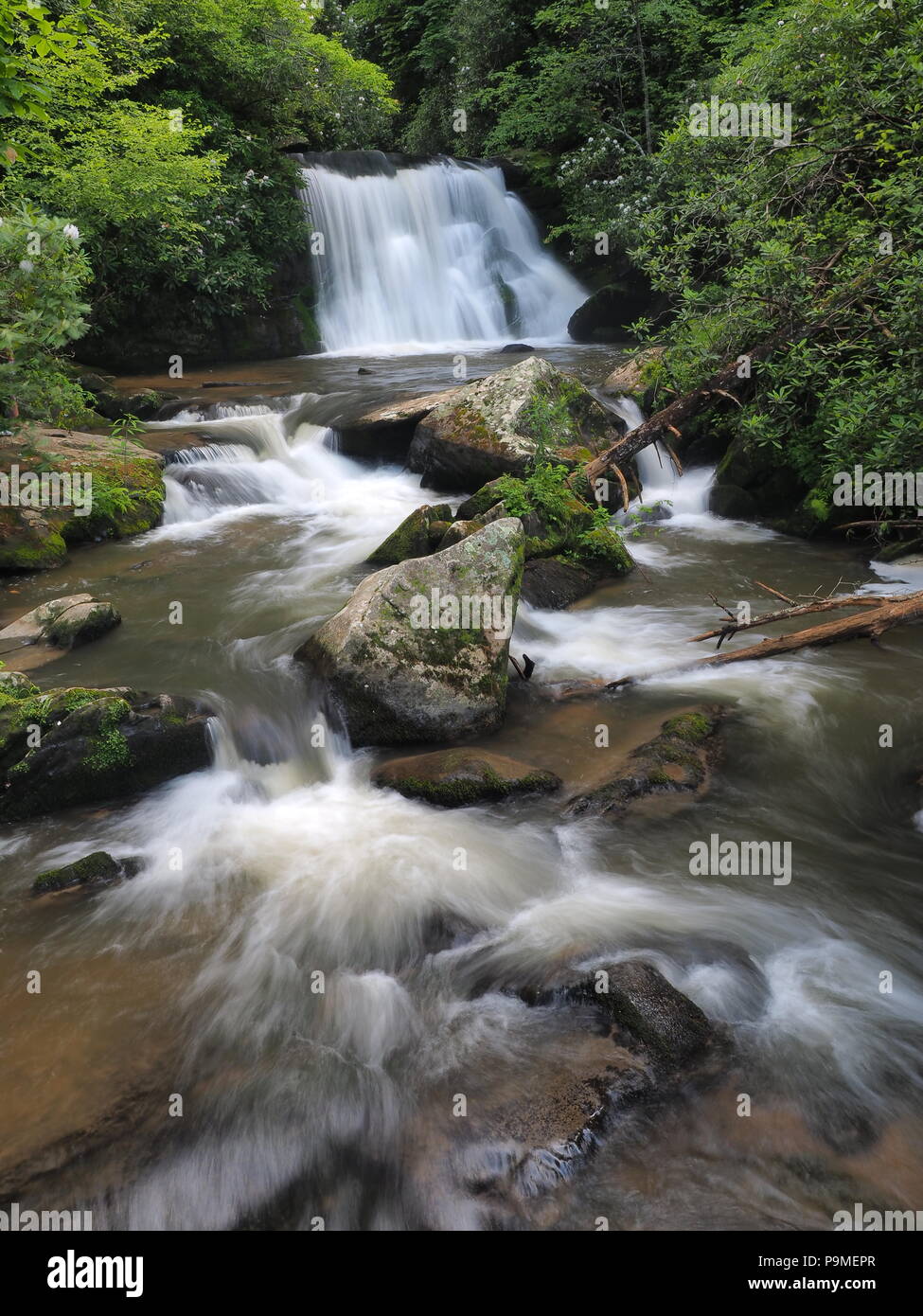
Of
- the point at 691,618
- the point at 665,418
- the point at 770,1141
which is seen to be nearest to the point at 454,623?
the point at 691,618

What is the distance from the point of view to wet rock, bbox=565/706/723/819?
16.3 feet

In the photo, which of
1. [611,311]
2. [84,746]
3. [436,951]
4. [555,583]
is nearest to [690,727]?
[436,951]

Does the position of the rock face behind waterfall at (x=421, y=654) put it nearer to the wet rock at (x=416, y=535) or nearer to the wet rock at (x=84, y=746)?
the wet rock at (x=84, y=746)

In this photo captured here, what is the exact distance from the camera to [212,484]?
34.3 feet

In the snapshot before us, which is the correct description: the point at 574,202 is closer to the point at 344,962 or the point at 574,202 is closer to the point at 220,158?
the point at 220,158

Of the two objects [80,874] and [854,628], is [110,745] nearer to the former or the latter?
[80,874]

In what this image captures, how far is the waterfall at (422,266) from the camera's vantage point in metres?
18.6

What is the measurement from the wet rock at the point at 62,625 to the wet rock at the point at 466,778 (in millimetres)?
3031

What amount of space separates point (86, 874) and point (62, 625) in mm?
2847

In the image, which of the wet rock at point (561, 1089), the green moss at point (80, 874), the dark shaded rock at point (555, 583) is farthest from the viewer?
the dark shaded rock at point (555, 583)

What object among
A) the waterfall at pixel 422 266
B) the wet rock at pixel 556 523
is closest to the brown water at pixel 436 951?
the wet rock at pixel 556 523

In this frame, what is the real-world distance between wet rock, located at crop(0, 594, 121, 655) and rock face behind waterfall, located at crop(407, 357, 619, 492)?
4.47 metres

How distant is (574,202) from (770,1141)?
803 inches

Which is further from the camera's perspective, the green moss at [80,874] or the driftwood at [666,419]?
the driftwood at [666,419]
